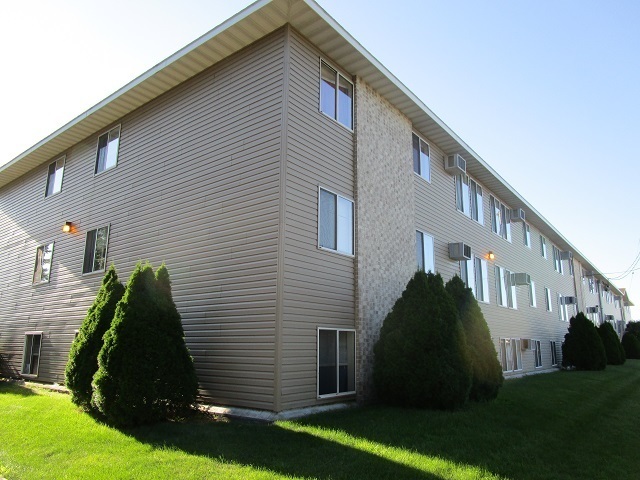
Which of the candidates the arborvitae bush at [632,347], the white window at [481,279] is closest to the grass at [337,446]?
the white window at [481,279]

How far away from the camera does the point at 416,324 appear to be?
9.38m

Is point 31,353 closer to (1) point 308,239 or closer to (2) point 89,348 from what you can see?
(2) point 89,348

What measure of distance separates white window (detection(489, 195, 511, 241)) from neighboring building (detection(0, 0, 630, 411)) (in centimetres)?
333

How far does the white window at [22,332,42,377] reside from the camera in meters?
14.3

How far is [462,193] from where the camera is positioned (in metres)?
16.7

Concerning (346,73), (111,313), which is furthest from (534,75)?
(111,313)

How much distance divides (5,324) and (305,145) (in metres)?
12.8

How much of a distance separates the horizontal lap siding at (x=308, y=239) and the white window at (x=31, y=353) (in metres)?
9.45

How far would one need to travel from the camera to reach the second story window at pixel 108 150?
A: 13375mm

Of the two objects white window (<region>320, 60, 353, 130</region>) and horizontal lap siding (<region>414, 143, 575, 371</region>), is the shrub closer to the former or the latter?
white window (<region>320, 60, 353, 130</region>)

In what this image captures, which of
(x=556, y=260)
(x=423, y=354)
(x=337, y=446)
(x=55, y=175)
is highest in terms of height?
(x=55, y=175)

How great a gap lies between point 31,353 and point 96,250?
4.25m

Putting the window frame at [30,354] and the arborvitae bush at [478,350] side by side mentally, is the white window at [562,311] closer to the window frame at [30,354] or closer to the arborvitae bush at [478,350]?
the arborvitae bush at [478,350]

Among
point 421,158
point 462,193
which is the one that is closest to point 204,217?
point 421,158
